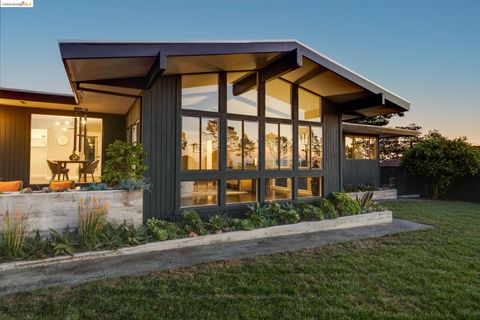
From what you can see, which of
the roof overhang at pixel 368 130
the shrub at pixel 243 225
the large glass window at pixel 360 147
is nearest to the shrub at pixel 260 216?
the shrub at pixel 243 225

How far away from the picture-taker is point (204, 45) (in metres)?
4.91

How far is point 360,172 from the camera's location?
1230 cm

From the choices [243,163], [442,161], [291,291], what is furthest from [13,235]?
[442,161]

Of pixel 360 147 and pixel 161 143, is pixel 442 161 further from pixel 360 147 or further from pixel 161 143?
pixel 161 143

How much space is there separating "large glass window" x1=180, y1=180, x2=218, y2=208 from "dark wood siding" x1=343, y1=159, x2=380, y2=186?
25.6 feet

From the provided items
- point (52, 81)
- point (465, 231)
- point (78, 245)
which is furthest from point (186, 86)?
point (52, 81)

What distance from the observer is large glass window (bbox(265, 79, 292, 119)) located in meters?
6.88

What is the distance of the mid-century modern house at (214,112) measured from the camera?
509cm

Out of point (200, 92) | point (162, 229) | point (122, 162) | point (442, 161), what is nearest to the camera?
point (162, 229)

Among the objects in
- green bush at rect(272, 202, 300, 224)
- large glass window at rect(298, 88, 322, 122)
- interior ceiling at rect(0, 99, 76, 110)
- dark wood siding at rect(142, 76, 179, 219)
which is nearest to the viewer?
dark wood siding at rect(142, 76, 179, 219)

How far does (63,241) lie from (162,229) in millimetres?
1525

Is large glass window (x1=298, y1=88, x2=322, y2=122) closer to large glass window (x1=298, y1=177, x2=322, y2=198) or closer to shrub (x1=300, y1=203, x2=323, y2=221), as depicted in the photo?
large glass window (x1=298, y1=177, x2=322, y2=198)

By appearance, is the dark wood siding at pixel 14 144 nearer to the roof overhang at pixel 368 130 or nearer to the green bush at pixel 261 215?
the green bush at pixel 261 215

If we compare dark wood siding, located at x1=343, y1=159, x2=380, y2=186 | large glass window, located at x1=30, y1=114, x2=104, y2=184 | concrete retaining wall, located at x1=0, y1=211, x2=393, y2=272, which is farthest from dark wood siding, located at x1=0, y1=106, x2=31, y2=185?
dark wood siding, located at x1=343, y1=159, x2=380, y2=186
